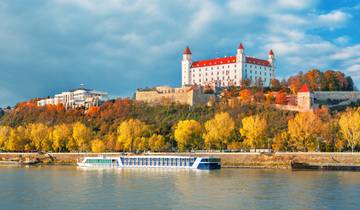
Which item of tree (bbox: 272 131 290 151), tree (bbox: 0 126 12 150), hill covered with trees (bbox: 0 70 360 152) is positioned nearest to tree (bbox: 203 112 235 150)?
hill covered with trees (bbox: 0 70 360 152)

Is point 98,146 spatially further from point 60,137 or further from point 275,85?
point 275,85

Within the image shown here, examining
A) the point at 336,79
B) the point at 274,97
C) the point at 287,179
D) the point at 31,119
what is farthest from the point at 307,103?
the point at 31,119

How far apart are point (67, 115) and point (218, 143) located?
3971 cm

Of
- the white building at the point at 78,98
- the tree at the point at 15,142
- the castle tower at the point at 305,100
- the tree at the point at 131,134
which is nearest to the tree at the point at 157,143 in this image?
the tree at the point at 131,134

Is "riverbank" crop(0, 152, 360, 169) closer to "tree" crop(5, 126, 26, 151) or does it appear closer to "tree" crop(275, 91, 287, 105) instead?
"tree" crop(275, 91, 287, 105)

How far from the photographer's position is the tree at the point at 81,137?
73.8 meters

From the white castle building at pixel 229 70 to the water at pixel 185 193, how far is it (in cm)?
5877

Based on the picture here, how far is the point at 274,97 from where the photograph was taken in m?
84.1

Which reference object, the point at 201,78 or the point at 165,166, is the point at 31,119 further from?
the point at 165,166

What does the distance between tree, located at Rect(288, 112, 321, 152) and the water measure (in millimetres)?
17188

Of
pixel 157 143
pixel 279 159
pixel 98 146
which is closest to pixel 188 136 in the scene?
pixel 157 143

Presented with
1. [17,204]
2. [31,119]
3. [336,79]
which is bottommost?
[17,204]

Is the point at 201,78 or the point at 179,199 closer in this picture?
the point at 179,199

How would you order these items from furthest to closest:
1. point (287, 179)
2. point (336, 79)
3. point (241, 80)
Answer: point (241, 80) → point (336, 79) → point (287, 179)
